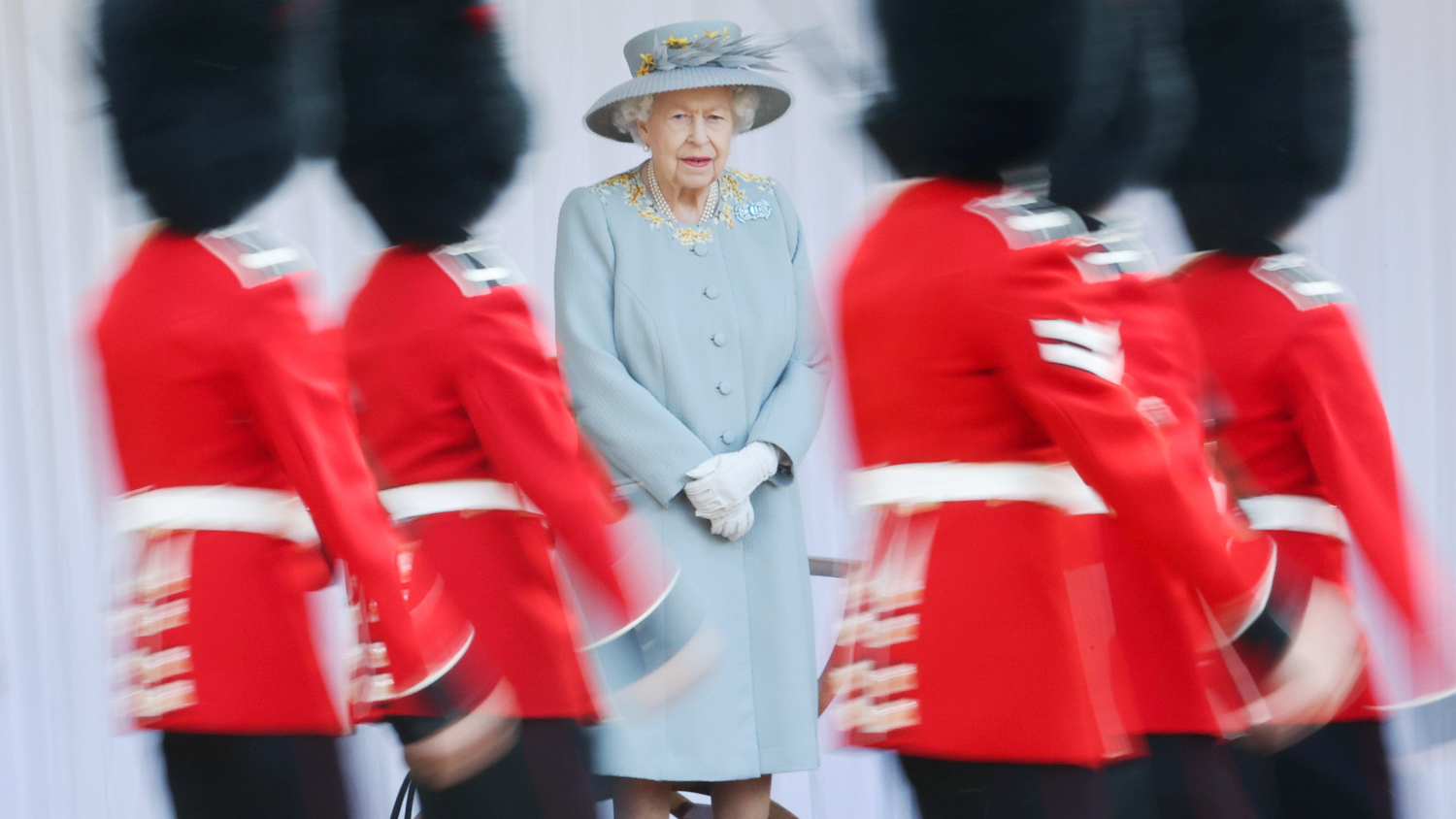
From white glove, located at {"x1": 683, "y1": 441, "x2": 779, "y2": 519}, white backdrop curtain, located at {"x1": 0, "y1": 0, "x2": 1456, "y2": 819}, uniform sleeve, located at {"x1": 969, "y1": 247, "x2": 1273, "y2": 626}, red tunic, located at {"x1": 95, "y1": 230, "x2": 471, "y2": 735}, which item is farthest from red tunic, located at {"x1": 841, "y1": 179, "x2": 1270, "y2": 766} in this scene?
white backdrop curtain, located at {"x1": 0, "y1": 0, "x2": 1456, "y2": 819}

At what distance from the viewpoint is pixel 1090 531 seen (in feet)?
5.24

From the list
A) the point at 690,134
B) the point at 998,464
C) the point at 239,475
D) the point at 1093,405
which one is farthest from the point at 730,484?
the point at 1093,405

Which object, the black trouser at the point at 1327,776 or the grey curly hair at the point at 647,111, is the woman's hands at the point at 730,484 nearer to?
the grey curly hair at the point at 647,111

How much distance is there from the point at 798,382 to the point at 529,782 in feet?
3.81

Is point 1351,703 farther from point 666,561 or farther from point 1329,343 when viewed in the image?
point 666,561

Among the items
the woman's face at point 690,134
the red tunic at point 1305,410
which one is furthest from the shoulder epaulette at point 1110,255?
the woman's face at point 690,134

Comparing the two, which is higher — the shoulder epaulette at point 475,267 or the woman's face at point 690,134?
the woman's face at point 690,134

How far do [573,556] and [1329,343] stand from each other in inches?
37.8

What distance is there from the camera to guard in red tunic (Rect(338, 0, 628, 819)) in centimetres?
187

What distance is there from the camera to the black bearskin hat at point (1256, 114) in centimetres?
211

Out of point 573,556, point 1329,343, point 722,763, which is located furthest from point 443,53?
point 722,763

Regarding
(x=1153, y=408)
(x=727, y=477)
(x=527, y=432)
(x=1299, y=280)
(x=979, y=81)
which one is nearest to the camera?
(x=979, y=81)

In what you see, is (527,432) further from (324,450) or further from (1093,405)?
(1093,405)

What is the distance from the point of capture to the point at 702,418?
2.78m
